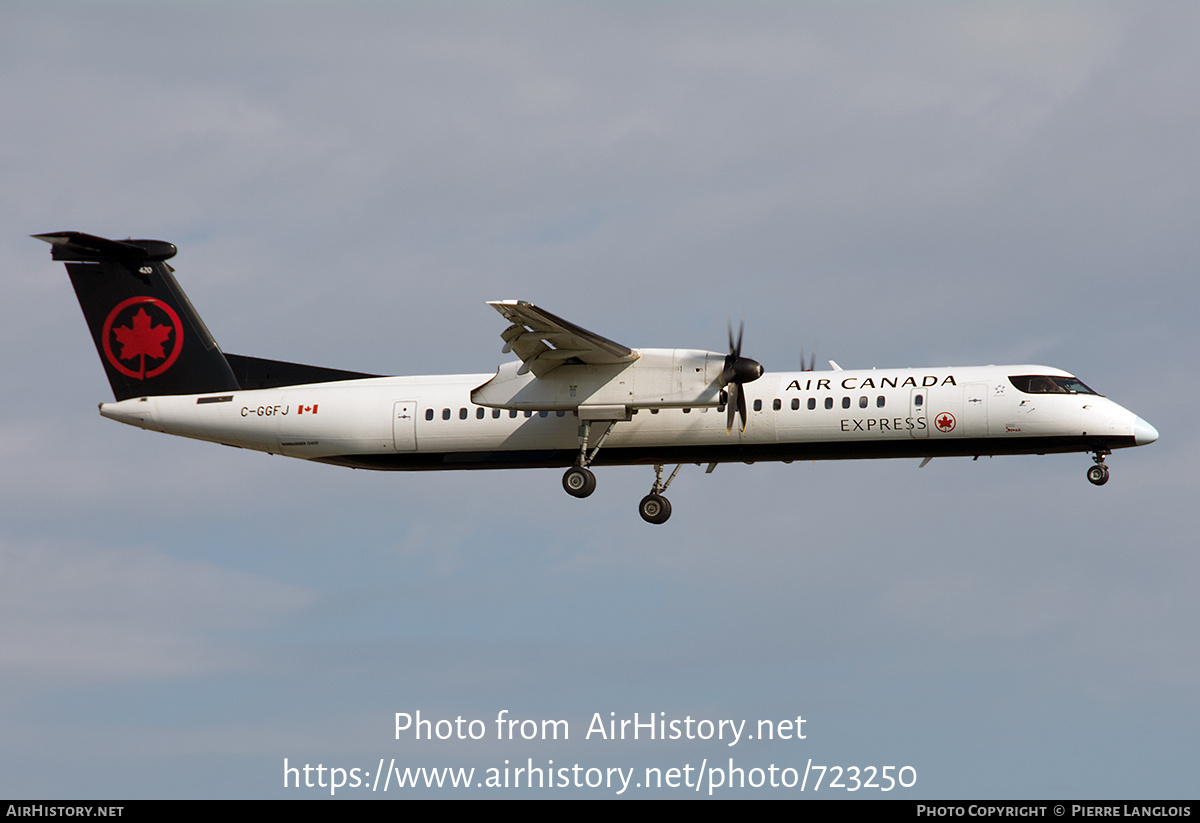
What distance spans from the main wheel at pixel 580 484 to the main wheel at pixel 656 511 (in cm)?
146

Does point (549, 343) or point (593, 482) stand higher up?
point (549, 343)

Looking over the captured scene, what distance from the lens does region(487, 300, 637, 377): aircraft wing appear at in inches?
1126

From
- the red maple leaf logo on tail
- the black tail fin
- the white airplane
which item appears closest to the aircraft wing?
the white airplane

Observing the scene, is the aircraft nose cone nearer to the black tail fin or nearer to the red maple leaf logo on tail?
the black tail fin

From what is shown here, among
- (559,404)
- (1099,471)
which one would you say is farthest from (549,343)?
(1099,471)

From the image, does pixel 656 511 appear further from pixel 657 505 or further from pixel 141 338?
pixel 141 338

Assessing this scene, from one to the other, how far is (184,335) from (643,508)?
11.5 meters

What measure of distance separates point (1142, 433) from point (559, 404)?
11899 millimetres

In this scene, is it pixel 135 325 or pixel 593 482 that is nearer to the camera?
pixel 593 482

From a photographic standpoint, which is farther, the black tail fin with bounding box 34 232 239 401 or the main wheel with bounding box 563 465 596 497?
the black tail fin with bounding box 34 232 239 401

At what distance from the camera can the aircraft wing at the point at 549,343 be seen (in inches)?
1126

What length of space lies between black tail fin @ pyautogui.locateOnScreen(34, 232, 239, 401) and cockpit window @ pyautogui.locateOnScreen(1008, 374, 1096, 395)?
689 inches

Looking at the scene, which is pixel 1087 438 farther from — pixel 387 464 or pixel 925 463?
pixel 387 464

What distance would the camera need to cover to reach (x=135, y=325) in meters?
34.0
